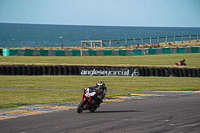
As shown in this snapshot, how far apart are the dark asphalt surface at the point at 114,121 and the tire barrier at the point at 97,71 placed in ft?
51.6

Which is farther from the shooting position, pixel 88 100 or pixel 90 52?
pixel 90 52

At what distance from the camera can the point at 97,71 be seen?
2952cm

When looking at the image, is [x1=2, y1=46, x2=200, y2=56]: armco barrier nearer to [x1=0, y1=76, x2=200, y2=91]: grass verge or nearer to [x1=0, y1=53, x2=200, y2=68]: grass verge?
Result: [x1=0, y1=53, x2=200, y2=68]: grass verge

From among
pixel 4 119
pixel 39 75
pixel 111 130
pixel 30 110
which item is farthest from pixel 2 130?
pixel 39 75

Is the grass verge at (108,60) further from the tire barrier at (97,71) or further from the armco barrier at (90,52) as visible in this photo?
the tire barrier at (97,71)

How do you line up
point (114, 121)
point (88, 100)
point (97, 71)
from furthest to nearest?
1. point (97, 71)
2. point (88, 100)
3. point (114, 121)

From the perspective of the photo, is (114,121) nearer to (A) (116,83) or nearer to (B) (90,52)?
(A) (116,83)

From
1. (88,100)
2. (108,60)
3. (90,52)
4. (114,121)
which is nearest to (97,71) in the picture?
(108,60)

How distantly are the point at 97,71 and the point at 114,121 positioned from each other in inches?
763

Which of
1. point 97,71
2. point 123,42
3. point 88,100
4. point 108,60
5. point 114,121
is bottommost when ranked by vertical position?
point 114,121

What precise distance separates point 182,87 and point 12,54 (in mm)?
25003

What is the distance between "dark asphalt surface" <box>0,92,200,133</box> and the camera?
895cm

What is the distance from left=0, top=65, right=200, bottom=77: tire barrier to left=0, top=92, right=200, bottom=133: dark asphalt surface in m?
15.7

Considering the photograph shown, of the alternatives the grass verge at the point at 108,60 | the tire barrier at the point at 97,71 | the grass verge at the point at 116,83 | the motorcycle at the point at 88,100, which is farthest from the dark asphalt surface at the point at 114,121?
the grass verge at the point at 108,60
